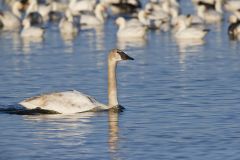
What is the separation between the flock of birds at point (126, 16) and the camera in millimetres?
33031

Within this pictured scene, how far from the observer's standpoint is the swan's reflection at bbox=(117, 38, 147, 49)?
99.7 feet

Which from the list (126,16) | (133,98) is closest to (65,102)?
(133,98)

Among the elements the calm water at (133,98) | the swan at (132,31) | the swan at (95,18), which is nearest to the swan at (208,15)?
the swan at (95,18)

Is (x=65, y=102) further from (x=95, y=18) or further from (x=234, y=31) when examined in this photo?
(x=95, y=18)

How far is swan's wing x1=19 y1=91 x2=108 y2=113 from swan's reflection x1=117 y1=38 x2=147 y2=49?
12313mm

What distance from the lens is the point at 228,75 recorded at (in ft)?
74.4

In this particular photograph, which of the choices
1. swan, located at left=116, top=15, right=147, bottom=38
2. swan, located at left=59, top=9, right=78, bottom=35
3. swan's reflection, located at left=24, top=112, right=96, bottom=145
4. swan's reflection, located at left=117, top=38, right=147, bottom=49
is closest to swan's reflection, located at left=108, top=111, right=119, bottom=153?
swan's reflection, located at left=24, top=112, right=96, bottom=145

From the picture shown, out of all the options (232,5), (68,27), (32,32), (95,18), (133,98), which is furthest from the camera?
(232,5)

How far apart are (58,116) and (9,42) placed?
14.7 metres

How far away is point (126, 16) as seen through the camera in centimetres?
4188

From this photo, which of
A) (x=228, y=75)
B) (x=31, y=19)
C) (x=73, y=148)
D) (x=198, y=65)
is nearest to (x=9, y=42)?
(x=31, y=19)

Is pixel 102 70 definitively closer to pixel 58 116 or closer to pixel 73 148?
pixel 58 116

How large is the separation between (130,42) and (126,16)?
10175mm

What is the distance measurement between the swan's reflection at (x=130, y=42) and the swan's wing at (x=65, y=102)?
12.3 m
